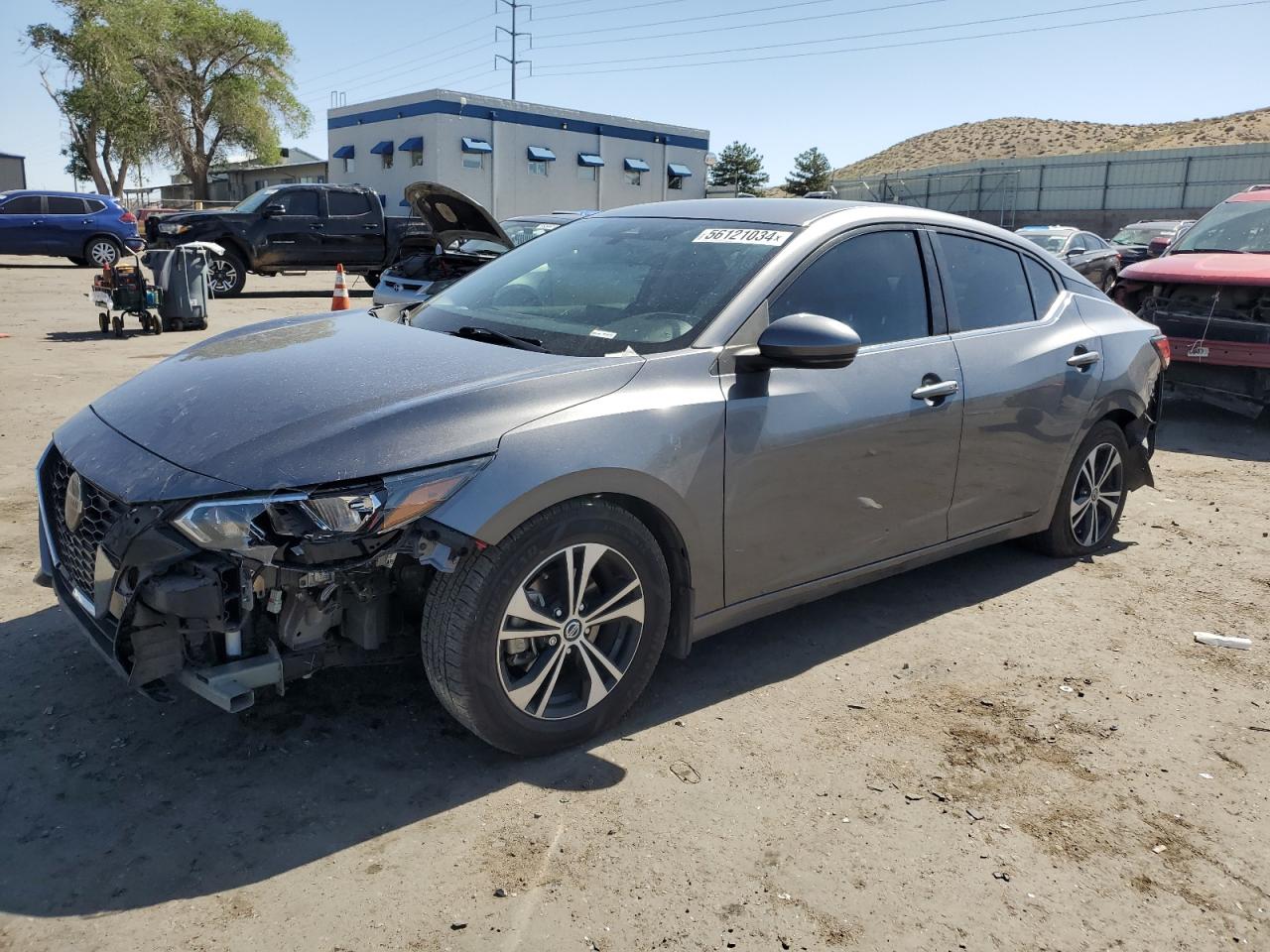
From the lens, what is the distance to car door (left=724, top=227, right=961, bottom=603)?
11.4 ft

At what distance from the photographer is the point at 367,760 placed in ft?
10.2

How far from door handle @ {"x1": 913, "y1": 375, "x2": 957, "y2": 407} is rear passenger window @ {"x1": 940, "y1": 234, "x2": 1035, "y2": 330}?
365 millimetres

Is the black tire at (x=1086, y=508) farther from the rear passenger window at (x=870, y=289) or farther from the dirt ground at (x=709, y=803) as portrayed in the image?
the rear passenger window at (x=870, y=289)

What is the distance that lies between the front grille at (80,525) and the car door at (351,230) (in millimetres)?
16362

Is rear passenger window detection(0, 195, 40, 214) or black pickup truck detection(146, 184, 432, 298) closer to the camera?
black pickup truck detection(146, 184, 432, 298)

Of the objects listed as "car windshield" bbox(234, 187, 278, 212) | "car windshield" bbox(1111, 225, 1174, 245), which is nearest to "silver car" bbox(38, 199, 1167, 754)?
"car windshield" bbox(234, 187, 278, 212)

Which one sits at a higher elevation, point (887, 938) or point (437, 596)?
point (437, 596)

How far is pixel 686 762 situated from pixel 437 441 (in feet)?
4.24

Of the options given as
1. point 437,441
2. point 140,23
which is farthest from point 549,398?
point 140,23

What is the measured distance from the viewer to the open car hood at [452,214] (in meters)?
8.02

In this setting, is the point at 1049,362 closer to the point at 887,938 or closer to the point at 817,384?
the point at 817,384

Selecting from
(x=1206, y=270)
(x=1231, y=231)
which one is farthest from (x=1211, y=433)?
(x=1231, y=231)

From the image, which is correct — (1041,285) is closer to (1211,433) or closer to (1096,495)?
(1096,495)

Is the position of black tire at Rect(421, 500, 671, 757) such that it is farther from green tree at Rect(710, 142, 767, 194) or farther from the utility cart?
green tree at Rect(710, 142, 767, 194)
